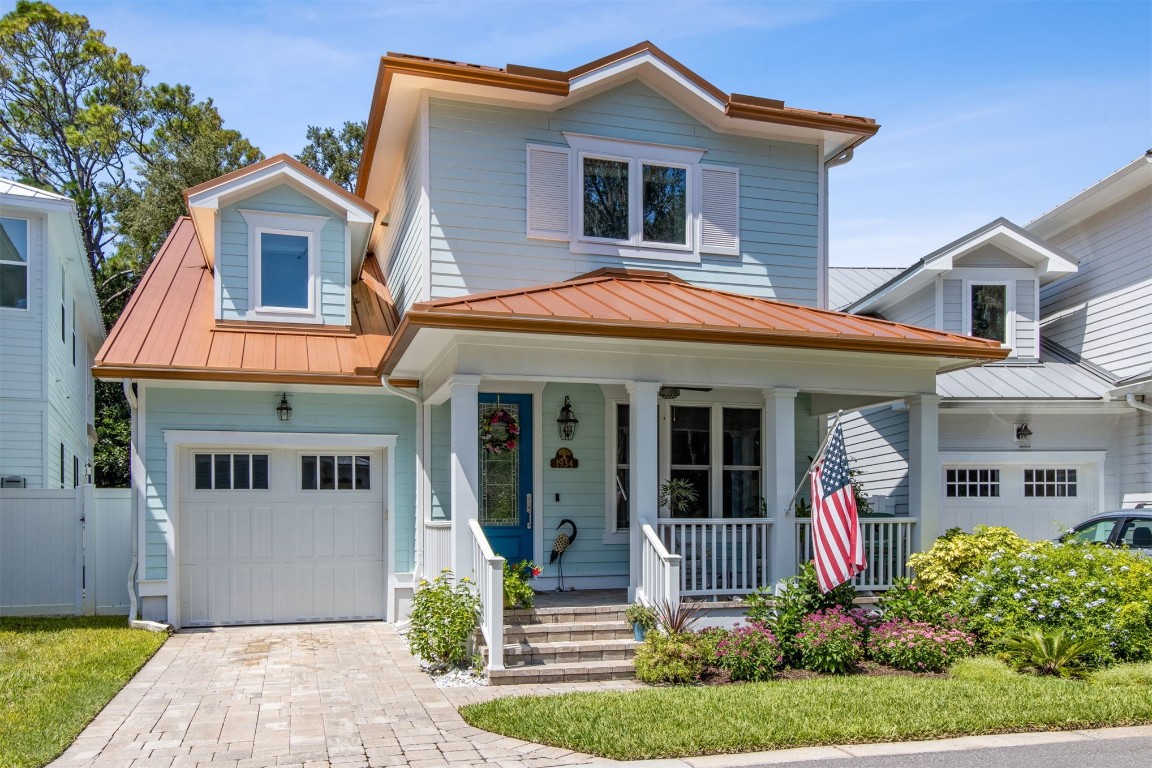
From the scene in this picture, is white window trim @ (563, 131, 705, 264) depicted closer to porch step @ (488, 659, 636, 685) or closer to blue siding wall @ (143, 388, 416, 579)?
blue siding wall @ (143, 388, 416, 579)

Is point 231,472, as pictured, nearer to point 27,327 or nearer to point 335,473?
point 335,473

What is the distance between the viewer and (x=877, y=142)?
43.8 ft

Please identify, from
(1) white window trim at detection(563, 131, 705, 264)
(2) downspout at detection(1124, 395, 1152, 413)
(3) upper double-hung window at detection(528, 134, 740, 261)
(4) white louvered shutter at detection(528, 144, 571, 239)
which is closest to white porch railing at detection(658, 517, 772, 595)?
(1) white window trim at detection(563, 131, 705, 264)

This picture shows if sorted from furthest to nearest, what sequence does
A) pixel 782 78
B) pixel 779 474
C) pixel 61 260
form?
pixel 61 260, pixel 782 78, pixel 779 474

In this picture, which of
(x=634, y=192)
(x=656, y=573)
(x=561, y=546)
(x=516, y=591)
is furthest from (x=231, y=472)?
(x=634, y=192)

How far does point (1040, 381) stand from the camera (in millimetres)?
14578

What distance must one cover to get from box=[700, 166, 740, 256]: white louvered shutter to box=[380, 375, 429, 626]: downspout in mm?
4169

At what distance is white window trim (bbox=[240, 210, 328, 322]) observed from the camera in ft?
40.9

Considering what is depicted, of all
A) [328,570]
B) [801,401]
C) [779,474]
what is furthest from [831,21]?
[328,570]

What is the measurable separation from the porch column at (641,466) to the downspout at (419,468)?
2818mm

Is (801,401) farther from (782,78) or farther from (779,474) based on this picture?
(782,78)

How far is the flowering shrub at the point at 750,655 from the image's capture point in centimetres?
868

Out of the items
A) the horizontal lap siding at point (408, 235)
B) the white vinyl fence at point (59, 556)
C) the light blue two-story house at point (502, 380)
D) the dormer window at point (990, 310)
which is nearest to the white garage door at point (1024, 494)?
the dormer window at point (990, 310)

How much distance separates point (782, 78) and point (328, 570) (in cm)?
951
